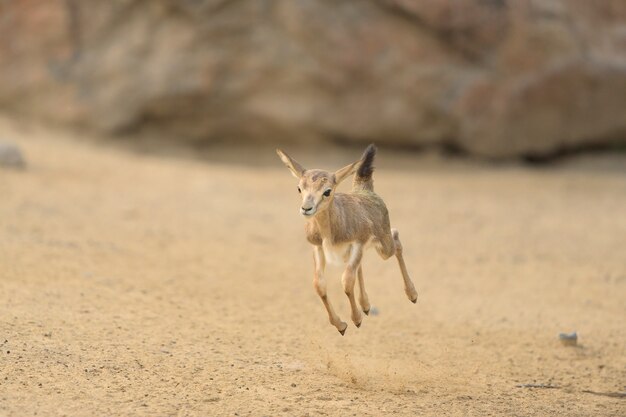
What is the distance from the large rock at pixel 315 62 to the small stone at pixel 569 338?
25.3 ft

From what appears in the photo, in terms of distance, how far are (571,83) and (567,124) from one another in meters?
0.78

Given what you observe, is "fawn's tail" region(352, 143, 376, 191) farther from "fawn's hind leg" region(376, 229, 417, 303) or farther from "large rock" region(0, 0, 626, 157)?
"large rock" region(0, 0, 626, 157)

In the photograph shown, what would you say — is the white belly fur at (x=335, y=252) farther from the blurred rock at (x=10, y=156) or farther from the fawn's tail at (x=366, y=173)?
the blurred rock at (x=10, y=156)

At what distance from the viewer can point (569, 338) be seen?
25.7 ft

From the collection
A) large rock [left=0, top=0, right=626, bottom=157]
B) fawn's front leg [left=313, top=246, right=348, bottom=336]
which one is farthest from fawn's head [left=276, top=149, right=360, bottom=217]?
large rock [left=0, top=0, right=626, bottom=157]

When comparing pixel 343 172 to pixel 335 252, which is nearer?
pixel 343 172

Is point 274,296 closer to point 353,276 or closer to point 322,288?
point 322,288

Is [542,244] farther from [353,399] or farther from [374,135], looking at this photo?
[353,399]

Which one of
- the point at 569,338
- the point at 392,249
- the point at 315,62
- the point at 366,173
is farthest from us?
the point at 315,62

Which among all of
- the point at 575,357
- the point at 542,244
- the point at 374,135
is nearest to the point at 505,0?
the point at 374,135

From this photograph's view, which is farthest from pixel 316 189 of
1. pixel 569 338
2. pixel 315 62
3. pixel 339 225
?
pixel 315 62

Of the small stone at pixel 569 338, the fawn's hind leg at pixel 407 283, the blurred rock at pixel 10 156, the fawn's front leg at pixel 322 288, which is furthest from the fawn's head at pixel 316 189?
the blurred rock at pixel 10 156

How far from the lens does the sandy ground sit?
604cm

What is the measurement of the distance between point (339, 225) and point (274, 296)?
261 cm
